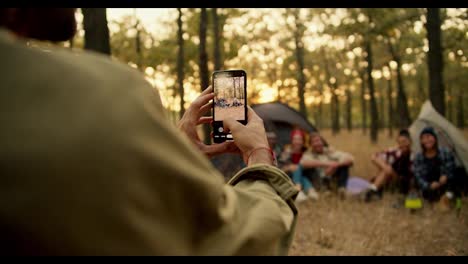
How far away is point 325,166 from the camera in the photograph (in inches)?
330

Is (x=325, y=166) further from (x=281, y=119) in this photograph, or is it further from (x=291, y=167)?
(x=281, y=119)

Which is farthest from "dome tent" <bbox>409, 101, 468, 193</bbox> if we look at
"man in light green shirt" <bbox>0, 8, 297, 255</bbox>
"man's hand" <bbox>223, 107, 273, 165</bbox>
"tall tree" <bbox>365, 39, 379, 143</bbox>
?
"tall tree" <bbox>365, 39, 379, 143</bbox>

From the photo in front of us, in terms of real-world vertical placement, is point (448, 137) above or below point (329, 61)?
below

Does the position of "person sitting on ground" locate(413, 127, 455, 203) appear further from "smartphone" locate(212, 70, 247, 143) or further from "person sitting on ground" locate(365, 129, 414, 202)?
"smartphone" locate(212, 70, 247, 143)

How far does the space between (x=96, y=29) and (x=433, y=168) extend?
543 centimetres

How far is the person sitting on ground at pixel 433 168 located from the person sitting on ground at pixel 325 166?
4.38 feet

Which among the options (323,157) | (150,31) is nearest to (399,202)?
(323,157)

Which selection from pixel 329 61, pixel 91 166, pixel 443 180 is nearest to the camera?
pixel 91 166

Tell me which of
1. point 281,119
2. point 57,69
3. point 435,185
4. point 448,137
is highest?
point 57,69

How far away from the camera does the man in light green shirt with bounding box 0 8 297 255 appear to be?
2.12 feet

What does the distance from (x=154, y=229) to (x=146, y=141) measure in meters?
0.14

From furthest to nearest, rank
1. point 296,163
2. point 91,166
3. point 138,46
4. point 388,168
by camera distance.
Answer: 1. point 138,46
2. point 296,163
3. point 388,168
4. point 91,166

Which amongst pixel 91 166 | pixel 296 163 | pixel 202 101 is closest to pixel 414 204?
pixel 296 163

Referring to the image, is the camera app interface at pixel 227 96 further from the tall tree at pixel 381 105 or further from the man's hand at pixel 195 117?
the tall tree at pixel 381 105
